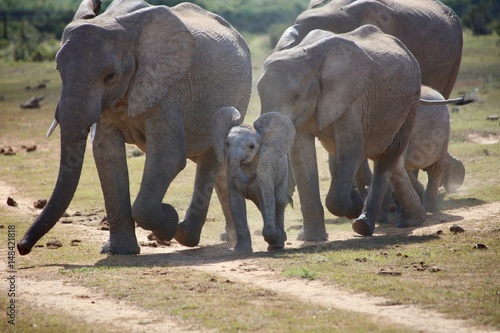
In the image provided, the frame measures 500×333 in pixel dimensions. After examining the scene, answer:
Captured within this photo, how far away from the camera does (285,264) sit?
9.30m

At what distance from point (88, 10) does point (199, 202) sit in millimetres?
2251

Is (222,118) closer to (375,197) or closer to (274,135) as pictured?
(274,135)

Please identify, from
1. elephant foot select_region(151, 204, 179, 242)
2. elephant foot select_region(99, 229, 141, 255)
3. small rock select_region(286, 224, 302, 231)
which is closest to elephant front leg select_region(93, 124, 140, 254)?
elephant foot select_region(99, 229, 141, 255)

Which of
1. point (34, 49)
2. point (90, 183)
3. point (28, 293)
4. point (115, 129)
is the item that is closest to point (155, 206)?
point (115, 129)

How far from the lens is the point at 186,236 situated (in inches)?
429

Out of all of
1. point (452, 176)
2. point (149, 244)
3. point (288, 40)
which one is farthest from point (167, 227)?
point (452, 176)

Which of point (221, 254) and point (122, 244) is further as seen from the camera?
point (122, 244)

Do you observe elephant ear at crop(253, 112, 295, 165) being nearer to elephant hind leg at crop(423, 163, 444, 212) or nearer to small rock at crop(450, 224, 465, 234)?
small rock at crop(450, 224, 465, 234)

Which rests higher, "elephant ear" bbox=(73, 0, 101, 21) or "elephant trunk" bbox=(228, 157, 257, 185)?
"elephant ear" bbox=(73, 0, 101, 21)

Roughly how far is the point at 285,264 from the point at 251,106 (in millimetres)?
12604

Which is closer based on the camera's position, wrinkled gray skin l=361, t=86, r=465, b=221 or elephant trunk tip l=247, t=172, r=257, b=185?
elephant trunk tip l=247, t=172, r=257, b=185

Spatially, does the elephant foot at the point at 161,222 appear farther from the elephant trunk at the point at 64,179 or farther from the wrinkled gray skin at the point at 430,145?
the wrinkled gray skin at the point at 430,145

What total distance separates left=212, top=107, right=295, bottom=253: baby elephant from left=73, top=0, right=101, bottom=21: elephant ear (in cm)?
169

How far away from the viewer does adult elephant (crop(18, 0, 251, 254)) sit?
31.6ft
